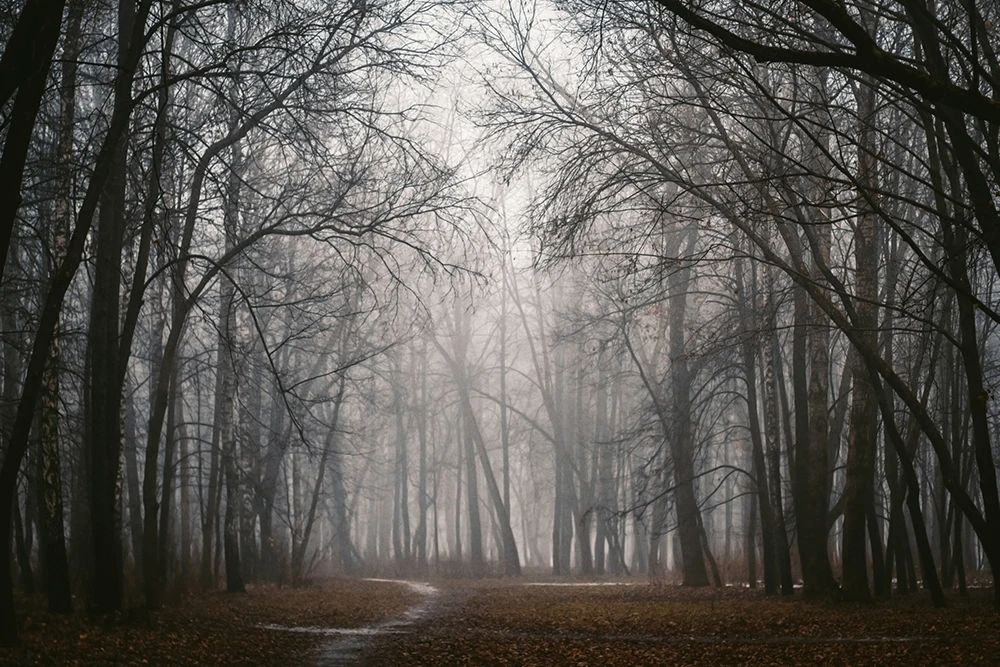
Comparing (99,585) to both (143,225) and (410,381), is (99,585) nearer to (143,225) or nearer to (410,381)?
(143,225)

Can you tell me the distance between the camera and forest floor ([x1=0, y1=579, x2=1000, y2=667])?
927 cm

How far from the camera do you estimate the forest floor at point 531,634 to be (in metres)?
9.27

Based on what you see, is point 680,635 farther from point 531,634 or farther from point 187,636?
point 187,636

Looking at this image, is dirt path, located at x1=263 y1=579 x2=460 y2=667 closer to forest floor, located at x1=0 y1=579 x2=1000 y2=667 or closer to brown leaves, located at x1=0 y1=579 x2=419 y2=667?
forest floor, located at x1=0 y1=579 x2=1000 y2=667

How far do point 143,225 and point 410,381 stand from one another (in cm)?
3537

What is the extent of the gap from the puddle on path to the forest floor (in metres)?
0.02

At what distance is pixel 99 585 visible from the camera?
37.9 feet

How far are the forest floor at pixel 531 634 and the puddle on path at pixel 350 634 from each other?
2 centimetres

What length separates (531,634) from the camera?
12406 mm

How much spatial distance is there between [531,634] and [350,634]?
7.68 ft

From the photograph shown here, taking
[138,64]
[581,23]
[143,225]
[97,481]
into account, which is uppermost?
→ [581,23]

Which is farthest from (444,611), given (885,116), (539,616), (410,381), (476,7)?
(410,381)

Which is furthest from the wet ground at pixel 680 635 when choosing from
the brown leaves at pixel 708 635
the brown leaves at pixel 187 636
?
the brown leaves at pixel 187 636

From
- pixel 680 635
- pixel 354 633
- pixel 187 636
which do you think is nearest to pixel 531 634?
pixel 680 635
